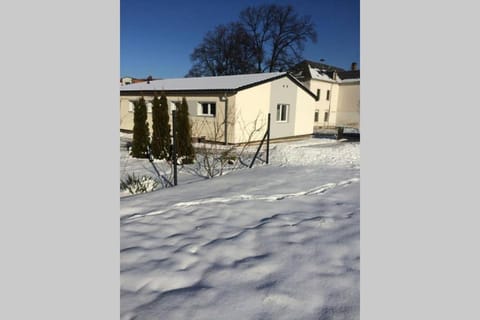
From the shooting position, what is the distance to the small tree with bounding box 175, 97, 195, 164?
393cm

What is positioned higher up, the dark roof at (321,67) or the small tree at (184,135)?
the dark roof at (321,67)

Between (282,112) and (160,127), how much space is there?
592 centimetres

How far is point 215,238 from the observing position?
152 cm

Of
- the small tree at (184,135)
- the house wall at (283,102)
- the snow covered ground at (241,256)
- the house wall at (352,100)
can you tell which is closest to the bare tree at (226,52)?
the house wall at (352,100)

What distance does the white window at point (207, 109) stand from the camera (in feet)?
24.4

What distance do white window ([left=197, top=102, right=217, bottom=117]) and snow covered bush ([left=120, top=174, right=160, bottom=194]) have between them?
4.55 meters

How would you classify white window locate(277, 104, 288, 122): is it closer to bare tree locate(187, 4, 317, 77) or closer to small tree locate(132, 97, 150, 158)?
small tree locate(132, 97, 150, 158)

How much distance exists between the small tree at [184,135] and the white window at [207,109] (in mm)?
3407

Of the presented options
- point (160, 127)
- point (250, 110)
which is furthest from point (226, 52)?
point (250, 110)

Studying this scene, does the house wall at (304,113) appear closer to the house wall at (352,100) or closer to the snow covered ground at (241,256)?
the house wall at (352,100)

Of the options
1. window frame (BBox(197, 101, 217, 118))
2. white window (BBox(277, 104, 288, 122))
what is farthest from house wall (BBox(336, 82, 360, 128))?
white window (BBox(277, 104, 288, 122))
